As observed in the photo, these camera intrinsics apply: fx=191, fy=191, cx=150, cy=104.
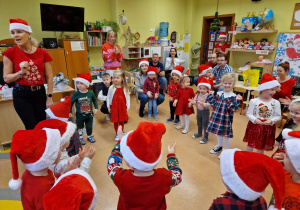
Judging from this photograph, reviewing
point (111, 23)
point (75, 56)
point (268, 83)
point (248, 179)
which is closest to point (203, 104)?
point (268, 83)

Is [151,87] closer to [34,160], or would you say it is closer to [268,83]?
[268,83]

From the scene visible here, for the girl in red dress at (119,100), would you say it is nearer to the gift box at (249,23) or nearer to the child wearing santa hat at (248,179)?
the child wearing santa hat at (248,179)

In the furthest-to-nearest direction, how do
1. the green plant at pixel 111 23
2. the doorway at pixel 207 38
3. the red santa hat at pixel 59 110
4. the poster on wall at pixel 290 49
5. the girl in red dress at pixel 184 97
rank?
the doorway at pixel 207 38
the green plant at pixel 111 23
the poster on wall at pixel 290 49
the girl in red dress at pixel 184 97
the red santa hat at pixel 59 110

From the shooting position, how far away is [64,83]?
3.11m

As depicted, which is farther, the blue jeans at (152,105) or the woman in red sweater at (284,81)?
the blue jeans at (152,105)

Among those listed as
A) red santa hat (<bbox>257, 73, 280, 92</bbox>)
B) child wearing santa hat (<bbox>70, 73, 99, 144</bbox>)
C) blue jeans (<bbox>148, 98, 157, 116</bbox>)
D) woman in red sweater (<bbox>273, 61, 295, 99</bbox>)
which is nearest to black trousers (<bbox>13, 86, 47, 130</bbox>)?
child wearing santa hat (<bbox>70, 73, 99, 144</bbox>)

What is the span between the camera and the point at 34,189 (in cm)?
105

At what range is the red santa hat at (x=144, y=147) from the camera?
1.02m

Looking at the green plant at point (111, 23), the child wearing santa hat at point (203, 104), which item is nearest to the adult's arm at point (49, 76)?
the child wearing santa hat at point (203, 104)

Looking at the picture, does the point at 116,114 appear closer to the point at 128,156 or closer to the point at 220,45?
the point at 128,156

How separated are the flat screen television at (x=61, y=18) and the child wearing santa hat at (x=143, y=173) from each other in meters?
4.29

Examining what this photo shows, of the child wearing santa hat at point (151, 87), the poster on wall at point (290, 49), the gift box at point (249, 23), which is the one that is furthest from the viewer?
the gift box at point (249, 23)

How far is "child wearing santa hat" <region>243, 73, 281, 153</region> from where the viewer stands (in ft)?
7.04

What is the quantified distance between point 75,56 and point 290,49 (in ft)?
17.3
